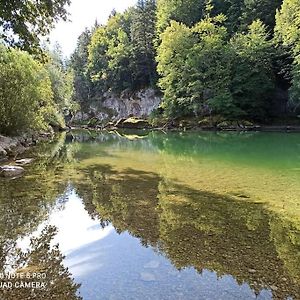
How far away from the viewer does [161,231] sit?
7535 millimetres

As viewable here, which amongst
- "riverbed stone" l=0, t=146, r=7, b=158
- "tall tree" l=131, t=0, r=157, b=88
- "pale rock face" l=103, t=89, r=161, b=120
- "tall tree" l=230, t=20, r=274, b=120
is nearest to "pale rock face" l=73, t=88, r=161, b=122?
"pale rock face" l=103, t=89, r=161, b=120

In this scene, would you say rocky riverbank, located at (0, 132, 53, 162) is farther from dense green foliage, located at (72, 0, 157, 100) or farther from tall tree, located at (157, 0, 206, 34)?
tall tree, located at (157, 0, 206, 34)

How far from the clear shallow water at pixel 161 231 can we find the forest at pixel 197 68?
38.5 ft

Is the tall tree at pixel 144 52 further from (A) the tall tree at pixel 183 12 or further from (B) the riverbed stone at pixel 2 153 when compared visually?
(B) the riverbed stone at pixel 2 153

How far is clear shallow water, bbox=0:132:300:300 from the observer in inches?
205

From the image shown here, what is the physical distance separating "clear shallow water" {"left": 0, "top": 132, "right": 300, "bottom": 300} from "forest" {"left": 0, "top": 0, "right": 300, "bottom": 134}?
38.5 feet

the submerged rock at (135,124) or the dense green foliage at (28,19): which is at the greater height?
the dense green foliage at (28,19)

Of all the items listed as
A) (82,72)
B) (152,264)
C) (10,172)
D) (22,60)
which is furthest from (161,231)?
(82,72)

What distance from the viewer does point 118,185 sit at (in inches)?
484

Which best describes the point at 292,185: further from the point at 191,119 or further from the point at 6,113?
the point at 191,119

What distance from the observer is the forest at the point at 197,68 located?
24672 millimetres

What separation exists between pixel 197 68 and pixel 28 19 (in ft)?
126

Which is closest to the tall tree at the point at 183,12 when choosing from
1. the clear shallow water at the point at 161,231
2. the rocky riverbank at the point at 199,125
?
the rocky riverbank at the point at 199,125

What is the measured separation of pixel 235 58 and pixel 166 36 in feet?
39.0
